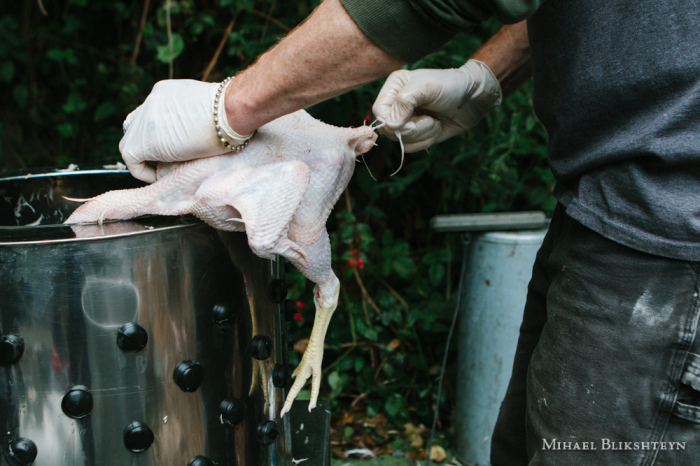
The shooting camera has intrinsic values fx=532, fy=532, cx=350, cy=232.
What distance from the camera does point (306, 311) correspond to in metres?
2.26

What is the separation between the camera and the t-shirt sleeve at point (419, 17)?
713 mm

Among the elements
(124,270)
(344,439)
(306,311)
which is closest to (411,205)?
(306,311)

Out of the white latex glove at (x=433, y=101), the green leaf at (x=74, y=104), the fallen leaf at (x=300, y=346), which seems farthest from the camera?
the green leaf at (x=74, y=104)

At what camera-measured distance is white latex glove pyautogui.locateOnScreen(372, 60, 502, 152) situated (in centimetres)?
107

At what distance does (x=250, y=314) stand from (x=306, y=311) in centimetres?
131

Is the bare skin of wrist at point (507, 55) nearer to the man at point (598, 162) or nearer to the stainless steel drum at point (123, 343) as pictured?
the man at point (598, 162)

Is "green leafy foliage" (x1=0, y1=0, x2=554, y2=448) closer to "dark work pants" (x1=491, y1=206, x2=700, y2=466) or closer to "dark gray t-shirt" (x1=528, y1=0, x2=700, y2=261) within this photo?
"dark gray t-shirt" (x1=528, y1=0, x2=700, y2=261)

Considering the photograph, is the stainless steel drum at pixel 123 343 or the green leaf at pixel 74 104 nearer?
the stainless steel drum at pixel 123 343

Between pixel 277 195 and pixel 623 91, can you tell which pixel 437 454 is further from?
pixel 623 91

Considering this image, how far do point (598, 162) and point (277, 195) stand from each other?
52 cm

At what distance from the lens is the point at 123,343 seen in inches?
31.7

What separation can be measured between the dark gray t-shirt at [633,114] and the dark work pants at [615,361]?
0.15ft

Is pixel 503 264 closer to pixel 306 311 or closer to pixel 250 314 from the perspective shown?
pixel 306 311

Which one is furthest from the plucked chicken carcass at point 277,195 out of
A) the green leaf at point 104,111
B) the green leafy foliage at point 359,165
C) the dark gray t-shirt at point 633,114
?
the green leaf at point 104,111
